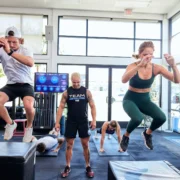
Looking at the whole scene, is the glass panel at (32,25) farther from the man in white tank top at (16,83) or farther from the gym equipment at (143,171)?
the gym equipment at (143,171)

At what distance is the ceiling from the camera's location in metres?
6.71

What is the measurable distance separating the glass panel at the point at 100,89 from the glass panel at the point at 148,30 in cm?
174

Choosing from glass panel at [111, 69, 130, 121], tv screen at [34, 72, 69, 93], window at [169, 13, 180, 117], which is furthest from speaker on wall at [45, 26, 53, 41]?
window at [169, 13, 180, 117]

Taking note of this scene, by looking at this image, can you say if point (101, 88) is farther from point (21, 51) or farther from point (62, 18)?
point (21, 51)

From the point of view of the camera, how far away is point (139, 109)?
2.27 m

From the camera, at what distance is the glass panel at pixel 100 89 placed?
25.7ft

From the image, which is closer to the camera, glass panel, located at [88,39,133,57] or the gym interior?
the gym interior

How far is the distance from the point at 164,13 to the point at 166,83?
2.42 meters

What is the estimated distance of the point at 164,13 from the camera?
25.2ft

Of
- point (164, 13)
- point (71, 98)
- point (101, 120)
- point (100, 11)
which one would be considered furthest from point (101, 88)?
point (71, 98)

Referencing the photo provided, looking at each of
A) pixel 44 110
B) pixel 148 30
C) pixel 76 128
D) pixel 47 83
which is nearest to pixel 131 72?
pixel 76 128

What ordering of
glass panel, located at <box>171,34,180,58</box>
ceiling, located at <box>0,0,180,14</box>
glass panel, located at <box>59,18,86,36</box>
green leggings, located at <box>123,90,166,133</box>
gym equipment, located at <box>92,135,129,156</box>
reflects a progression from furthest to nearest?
glass panel, located at <box>59,18,86,36</box>
glass panel, located at <box>171,34,180,58</box>
ceiling, located at <box>0,0,180,14</box>
gym equipment, located at <box>92,135,129,156</box>
green leggings, located at <box>123,90,166,133</box>

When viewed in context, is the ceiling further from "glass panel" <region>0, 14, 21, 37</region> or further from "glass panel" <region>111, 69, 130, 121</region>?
"glass panel" <region>111, 69, 130, 121</region>

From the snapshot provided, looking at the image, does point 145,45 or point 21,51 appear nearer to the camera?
point 145,45
